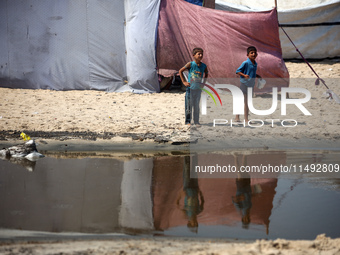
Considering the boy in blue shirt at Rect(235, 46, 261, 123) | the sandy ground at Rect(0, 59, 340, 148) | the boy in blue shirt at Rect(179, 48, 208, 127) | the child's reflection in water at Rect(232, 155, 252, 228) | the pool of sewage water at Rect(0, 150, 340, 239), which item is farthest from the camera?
the boy in blue shirt at Rect(235, 46, 261, 123)

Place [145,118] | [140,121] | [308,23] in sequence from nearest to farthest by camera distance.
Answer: [140,121], [145,118], [308,23]

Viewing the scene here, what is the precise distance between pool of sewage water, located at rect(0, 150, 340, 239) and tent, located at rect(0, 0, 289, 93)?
391 centimetres

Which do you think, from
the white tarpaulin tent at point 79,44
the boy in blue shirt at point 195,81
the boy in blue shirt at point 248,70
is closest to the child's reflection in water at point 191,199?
the boy in blue shirt at point 195,81

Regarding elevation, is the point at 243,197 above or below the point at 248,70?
below

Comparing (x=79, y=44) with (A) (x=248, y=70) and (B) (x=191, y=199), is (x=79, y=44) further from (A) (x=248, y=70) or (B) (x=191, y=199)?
(B) (x=191, y=199)

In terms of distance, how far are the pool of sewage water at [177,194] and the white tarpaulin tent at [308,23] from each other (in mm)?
6785

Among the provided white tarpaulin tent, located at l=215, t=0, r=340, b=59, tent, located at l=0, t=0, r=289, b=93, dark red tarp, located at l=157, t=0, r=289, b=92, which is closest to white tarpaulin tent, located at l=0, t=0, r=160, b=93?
tent, located at l=0, t=0, r=289, b=93

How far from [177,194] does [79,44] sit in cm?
616

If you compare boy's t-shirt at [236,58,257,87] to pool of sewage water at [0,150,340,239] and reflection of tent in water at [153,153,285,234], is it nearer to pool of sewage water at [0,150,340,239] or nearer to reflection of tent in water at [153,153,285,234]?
pool of sewage water at [0,150,340,239]

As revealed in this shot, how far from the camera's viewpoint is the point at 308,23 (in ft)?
40.4

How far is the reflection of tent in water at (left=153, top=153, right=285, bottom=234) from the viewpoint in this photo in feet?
12.8

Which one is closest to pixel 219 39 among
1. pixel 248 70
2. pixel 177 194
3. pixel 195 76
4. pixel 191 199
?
pixel 248 70

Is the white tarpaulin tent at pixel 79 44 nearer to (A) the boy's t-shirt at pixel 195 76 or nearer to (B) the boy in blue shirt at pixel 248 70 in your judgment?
(A) the boy's t-shirt at pixel 195 76

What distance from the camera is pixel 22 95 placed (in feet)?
31.1
